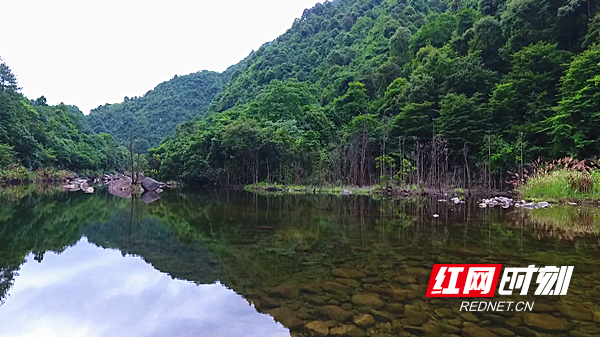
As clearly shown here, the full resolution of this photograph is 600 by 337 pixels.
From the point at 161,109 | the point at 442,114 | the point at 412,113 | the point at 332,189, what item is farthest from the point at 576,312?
the point at 161,109

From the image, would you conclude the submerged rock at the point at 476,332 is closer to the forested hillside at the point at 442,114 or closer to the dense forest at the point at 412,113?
the dense forest at the point at 412,113

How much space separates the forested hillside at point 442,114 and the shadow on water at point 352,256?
1268 cm

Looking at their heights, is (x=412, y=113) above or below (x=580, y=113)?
above

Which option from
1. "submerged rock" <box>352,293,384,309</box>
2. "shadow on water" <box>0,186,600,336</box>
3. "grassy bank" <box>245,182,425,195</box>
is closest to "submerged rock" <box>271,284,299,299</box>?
"shadow on water" <box>0,186,600,336</box>

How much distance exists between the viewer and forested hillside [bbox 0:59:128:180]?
117 ft

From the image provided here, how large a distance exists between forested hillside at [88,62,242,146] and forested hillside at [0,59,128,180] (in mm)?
9685

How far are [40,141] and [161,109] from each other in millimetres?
35791

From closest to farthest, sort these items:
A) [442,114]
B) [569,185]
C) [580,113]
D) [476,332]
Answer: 1. [476,332]
2. [569,185]
3. [580,113]
4. [442,114]

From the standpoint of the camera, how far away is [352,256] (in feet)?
17.6

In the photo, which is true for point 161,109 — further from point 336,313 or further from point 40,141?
point 336,313

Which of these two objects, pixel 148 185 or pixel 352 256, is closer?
pixel 352 256

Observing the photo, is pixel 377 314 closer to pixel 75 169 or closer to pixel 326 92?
pixel 326 92

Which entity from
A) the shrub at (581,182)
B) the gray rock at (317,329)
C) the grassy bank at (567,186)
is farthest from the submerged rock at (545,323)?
the shrub at (581,182)

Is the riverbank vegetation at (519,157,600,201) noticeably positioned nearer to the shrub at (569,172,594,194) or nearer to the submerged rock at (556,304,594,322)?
the shrub at (569,172,594,194)
